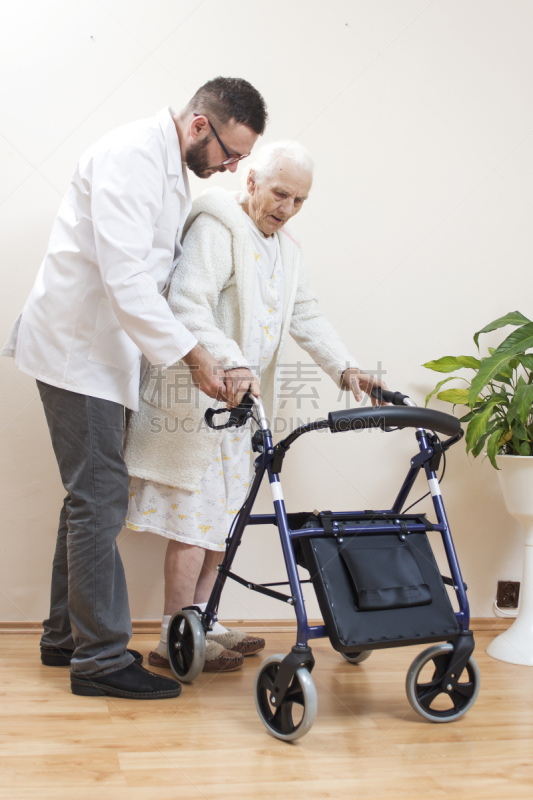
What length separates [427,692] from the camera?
1272mm

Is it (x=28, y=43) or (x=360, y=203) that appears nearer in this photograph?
(x=28, y=43)

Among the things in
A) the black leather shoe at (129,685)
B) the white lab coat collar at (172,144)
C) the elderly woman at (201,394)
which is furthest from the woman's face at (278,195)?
the black leather shoe at (129,685)

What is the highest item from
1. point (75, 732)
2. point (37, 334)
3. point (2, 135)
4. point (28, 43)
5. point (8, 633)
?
point (28, 43)

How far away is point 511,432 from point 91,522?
4.11 feet

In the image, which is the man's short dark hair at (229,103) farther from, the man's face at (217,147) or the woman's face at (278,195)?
the woman's face at (278,195)

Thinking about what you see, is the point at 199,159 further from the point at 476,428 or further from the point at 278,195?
the point at 476,428

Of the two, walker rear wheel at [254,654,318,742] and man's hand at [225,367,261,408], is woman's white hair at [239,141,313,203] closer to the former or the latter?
man's hand at [225,367,261,408]

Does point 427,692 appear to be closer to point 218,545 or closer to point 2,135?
point 218,545

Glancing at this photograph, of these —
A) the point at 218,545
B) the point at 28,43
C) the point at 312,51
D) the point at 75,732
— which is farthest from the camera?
the point at 312,51

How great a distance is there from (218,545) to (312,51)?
1.58 metres

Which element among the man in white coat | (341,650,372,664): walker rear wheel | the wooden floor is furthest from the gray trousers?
(341,650,372,664): walker rear wheel

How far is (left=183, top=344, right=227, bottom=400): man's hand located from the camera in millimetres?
1274

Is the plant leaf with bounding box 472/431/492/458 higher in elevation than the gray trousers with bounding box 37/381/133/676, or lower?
higher

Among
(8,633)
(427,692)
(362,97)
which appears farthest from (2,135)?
(427,692)
